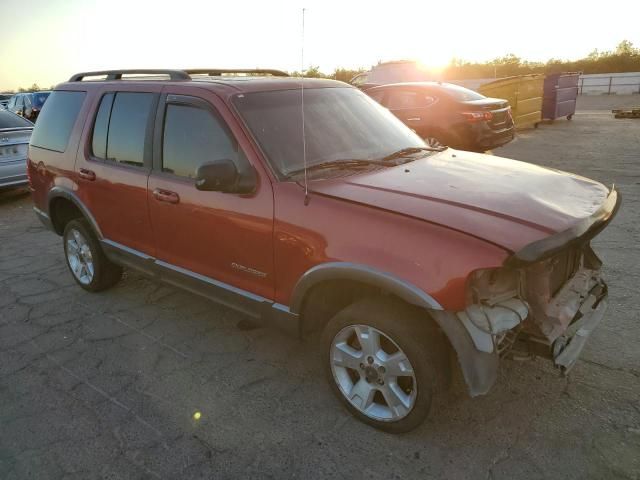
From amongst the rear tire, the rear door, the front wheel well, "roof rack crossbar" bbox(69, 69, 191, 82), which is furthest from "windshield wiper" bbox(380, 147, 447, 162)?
the front wheel well

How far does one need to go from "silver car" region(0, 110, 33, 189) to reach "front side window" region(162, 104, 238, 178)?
621 cm

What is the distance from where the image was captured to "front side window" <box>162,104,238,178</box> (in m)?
3.20

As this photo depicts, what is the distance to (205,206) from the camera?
127 inches

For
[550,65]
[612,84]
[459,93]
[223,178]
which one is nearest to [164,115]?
[223,178]

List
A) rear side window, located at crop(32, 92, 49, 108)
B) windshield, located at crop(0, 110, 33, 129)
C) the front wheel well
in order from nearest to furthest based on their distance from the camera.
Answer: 1. the front wheel well
2. windshield, located at crop(0, 110, 33, 129)
3. rear side window, located at crop(32, 92, 49, 108)

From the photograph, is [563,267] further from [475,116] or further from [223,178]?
[475,116]

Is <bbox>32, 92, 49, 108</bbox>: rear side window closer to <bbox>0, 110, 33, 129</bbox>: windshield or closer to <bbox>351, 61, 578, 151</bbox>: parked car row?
<bbox>0, 110, 33, 129</bbox>: windshield

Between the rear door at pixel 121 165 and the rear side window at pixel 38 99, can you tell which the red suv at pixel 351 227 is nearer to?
the rear door at pixel 121 165

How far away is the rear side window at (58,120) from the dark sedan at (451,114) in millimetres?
6202

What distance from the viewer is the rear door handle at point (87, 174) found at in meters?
4.13

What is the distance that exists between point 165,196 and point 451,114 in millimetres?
7180

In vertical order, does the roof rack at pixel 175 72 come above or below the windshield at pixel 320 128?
above

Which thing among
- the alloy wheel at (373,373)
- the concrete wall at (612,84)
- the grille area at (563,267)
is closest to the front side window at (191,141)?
the alloy wheel at (373,373)

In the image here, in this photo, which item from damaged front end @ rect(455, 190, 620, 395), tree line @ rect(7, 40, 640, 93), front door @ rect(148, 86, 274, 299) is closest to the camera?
damaged front end @ rect(455, 190, 620, 395)
